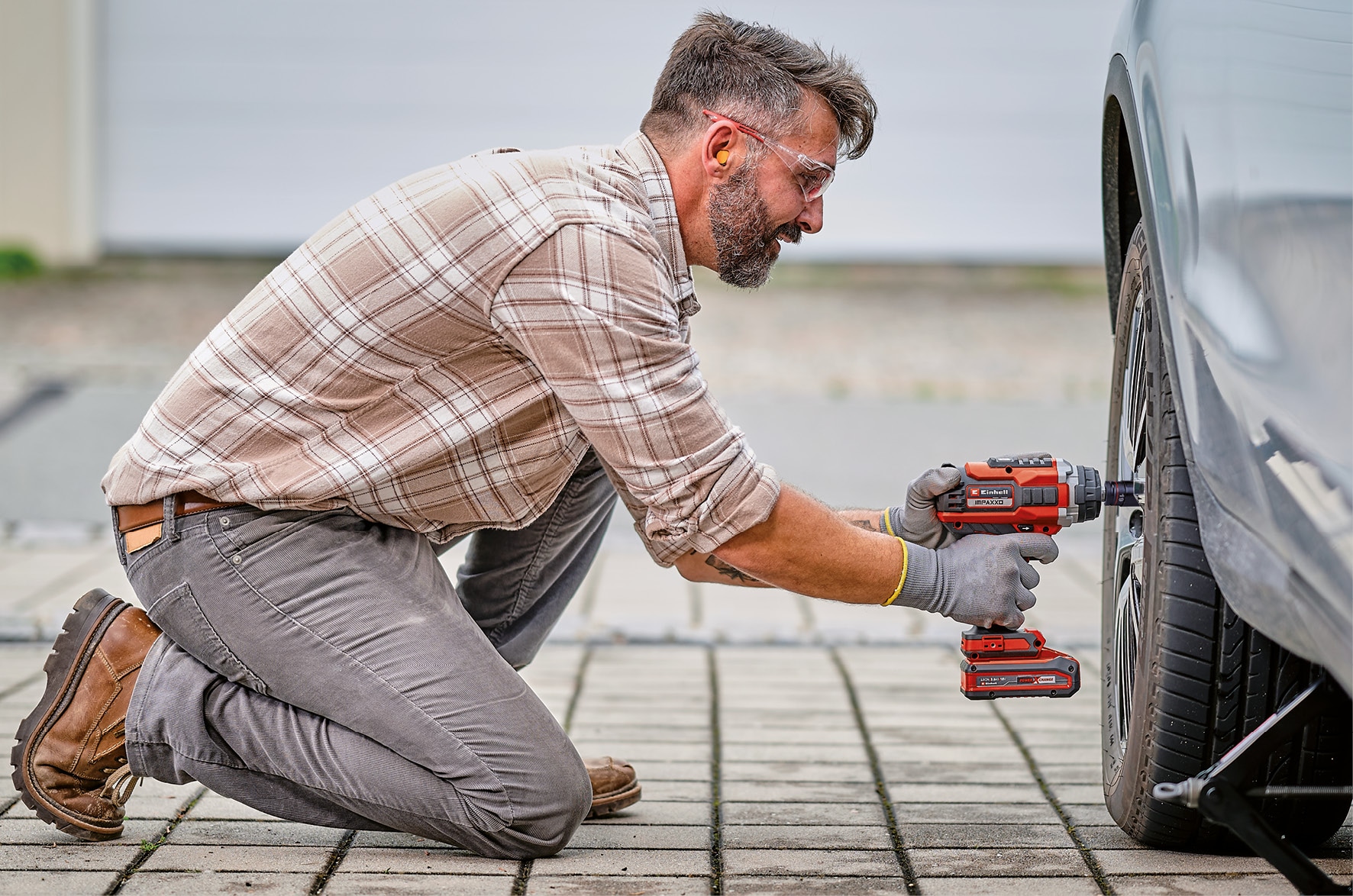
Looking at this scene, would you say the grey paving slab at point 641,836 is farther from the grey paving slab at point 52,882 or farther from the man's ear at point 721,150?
the man's ear at point 721,150

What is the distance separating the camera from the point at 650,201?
2.21 meters

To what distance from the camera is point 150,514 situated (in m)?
2.28

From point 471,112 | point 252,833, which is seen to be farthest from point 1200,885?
point 471,112

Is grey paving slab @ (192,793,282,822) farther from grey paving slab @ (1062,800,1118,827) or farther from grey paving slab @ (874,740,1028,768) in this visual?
grey paving slab @ (1062,800,1118,827)

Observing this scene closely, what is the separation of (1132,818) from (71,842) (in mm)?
1607

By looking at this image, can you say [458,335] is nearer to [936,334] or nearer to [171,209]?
[936,334]

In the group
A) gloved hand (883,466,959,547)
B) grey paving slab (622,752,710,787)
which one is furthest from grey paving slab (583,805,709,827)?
gloved hand (883,466,959,547)

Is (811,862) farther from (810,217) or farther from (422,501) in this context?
(810,217)

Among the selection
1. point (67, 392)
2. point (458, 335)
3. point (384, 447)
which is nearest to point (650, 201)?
point (458, 335)

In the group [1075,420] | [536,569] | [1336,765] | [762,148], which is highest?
[762,148]

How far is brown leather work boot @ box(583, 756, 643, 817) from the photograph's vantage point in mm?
2402

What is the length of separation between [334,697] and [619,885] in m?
0.53

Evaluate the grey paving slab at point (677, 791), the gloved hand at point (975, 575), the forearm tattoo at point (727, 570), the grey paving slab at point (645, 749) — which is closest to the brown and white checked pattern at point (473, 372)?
the forearm tattoo at point (727, 570)

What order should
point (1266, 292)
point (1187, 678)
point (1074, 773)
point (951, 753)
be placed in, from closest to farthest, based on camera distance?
1. point (1266, 292)
2. point (1187, 678)
3. point (1074, 773)
4. point (951, 753)
